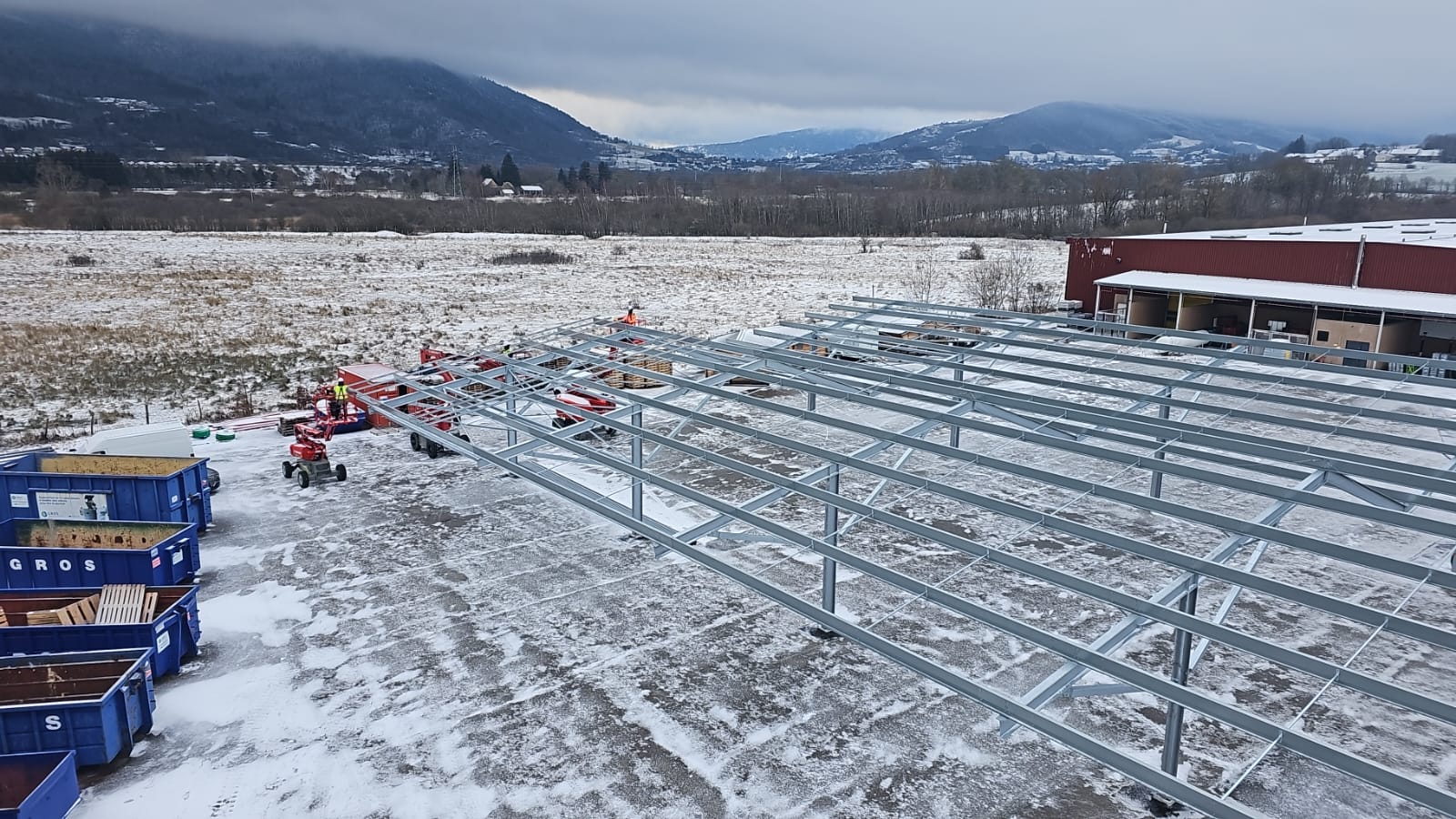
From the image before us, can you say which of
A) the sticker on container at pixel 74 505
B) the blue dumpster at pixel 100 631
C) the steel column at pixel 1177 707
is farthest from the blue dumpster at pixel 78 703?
the steel column at pixel 1177 707

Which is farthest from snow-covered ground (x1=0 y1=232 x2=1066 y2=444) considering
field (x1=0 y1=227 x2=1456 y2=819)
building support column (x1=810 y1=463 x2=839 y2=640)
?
building support column (x1=810 y1=463 x2=839 y2=640)

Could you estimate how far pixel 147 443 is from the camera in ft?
58.0

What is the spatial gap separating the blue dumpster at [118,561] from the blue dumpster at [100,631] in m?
1.03

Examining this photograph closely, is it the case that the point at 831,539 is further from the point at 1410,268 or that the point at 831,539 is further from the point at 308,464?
the point at 1410,268

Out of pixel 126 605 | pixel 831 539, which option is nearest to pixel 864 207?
pixel 831 539

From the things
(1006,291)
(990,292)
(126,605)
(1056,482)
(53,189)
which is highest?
(53,189)

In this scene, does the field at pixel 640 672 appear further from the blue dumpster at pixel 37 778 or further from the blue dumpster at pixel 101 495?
the blue dumpster at pixel 101 495

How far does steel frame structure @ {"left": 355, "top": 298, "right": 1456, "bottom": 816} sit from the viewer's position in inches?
263

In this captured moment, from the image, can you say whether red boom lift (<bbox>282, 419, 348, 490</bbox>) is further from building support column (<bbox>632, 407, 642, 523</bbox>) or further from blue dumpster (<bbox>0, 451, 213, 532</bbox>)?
building support column (<bbox>632, 407, 642, 523</bbox>)

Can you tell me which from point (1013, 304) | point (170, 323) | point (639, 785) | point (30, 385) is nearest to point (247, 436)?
point (30, 385)

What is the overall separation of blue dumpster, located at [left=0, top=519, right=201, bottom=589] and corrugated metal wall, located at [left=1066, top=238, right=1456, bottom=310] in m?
34.2

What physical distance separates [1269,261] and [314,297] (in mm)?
44544

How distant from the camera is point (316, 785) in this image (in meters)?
9.09

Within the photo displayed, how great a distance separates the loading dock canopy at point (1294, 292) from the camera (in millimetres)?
25562
